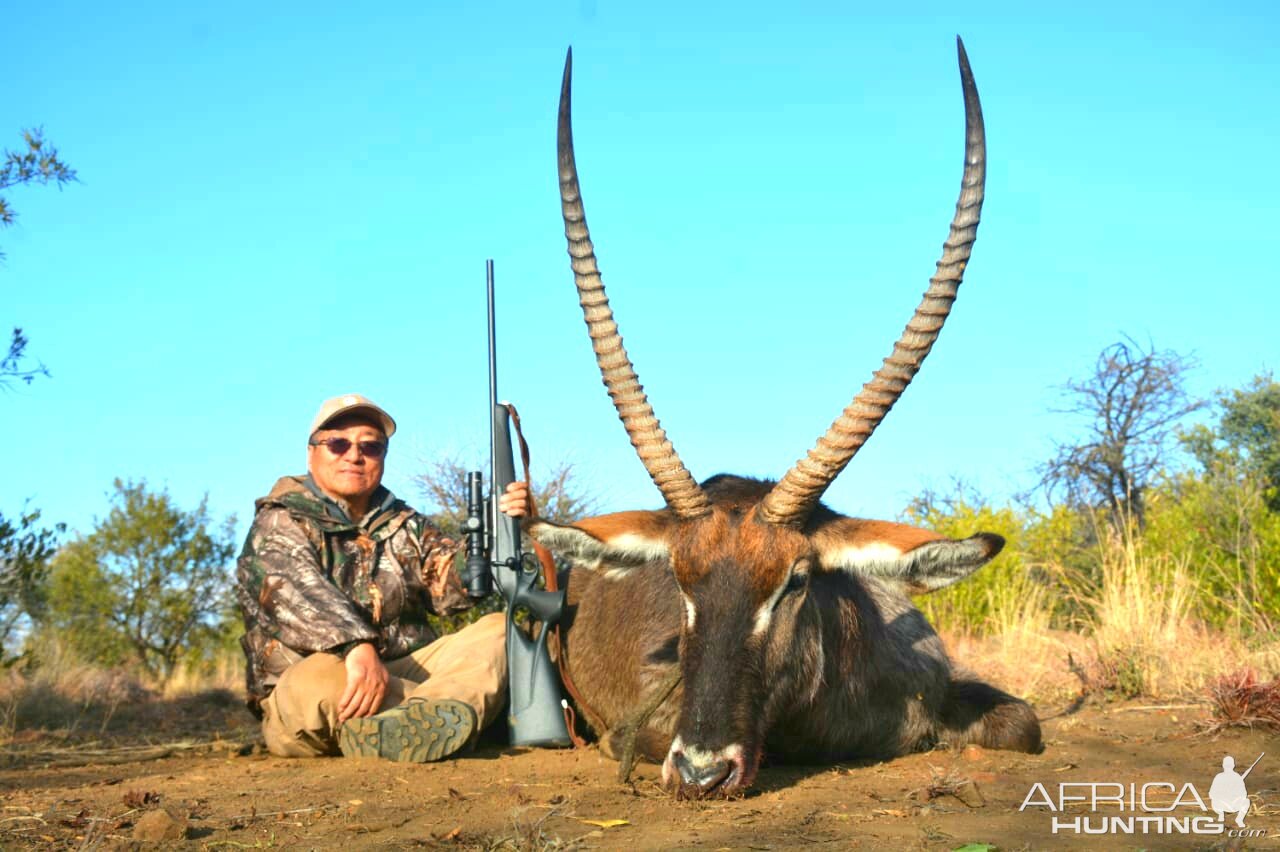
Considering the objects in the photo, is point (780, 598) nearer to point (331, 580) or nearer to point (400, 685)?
point (400, 685)

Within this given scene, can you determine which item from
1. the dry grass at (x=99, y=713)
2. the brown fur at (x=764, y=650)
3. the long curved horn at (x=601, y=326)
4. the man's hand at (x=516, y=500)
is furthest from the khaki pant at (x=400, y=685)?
the long curved horn at (x=601, y=326)

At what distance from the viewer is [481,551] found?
6.39 m

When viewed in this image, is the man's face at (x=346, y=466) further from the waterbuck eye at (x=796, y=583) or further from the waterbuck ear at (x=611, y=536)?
the waterbuck eye at (x=796, y=583)

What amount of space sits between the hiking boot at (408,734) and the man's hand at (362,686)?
0.08m

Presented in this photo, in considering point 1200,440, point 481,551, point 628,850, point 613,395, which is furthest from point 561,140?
point 1200,440

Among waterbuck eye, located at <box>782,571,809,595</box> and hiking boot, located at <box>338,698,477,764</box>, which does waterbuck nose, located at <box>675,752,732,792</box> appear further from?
hiking boot, located at <box>338,698,477,764</box>

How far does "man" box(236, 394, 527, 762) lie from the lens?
5.68 meters

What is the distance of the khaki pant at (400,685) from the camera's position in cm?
573

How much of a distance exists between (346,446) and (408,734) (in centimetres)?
186

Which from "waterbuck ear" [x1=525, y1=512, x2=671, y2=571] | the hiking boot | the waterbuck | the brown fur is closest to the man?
the hiking boot

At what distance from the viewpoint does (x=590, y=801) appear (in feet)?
14.6

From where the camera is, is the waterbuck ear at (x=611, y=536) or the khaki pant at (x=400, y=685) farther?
the khaki pant at (x=400, y=685)

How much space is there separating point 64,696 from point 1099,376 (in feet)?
45.3

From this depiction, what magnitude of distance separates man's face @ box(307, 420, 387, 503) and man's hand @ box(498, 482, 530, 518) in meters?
0.87
